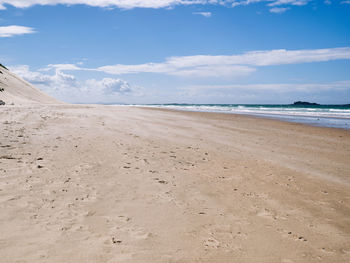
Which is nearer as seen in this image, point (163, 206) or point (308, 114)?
point (163, 206)

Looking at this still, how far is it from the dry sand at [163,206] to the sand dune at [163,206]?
0.02 metres

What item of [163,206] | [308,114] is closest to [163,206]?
[163,206]

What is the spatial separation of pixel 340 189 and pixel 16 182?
6088 mm

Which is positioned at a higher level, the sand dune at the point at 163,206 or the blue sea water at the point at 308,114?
the blue sea water at the point at 308,114

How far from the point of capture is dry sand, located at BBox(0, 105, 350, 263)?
3.13 metres

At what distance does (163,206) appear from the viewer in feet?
14.3

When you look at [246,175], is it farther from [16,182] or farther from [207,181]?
[16,182]

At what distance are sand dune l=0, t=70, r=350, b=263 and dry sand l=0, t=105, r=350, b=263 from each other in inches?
0.6

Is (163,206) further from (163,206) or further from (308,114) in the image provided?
(308,114)

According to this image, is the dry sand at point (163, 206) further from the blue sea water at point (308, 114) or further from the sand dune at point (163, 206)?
the blue sea water at point (308, 114)

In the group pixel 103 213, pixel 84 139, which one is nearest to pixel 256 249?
pixel 103 213

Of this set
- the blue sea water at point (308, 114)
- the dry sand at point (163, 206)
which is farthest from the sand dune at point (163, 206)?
the blue sea water at point (308, 114)

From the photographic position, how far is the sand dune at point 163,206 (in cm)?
313

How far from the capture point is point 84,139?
893 cm
